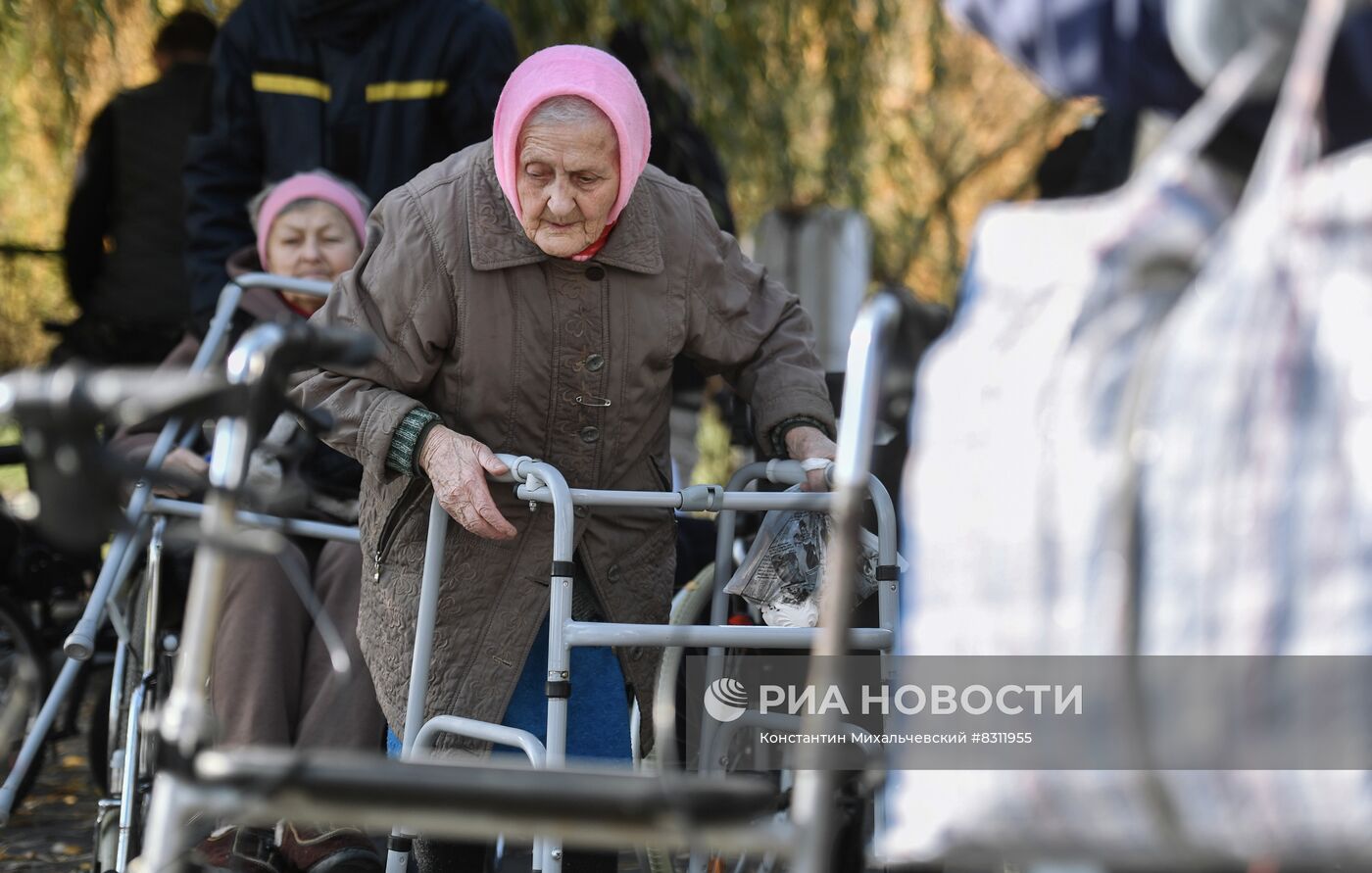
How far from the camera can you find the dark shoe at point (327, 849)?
380 cm

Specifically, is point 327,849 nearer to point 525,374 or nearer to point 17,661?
point 525,374

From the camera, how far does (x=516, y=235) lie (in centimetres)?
337

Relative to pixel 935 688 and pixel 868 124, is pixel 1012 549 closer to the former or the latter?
pixel 935 688

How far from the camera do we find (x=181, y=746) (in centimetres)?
207

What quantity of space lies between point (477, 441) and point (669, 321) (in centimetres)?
48

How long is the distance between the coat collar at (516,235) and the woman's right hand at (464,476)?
1.12ft

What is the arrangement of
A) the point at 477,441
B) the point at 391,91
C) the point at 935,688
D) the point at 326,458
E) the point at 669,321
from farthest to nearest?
the point at 391,91 → the point at 326,458 → the point at 669,321 → the point at 477,441 → the point at 935,688

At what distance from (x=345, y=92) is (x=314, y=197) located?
0.51 metres

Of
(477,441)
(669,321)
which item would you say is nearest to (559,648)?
(477,441)

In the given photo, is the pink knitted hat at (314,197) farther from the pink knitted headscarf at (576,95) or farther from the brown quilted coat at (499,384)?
the pink knitted headscarf at (576,95)

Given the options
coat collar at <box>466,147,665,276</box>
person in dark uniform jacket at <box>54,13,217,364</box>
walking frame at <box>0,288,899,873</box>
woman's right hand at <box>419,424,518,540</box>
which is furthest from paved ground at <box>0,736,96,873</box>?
walking frame at <box>0,288,899,873</box>

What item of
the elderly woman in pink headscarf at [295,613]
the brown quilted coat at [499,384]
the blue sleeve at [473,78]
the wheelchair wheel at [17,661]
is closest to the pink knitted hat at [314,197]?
the elderly woman in pink headscarf at [295,613]

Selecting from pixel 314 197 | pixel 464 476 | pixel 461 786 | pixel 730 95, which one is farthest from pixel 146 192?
pixel 461 786

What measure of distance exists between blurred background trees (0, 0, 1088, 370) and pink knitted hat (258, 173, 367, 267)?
4.02ft
